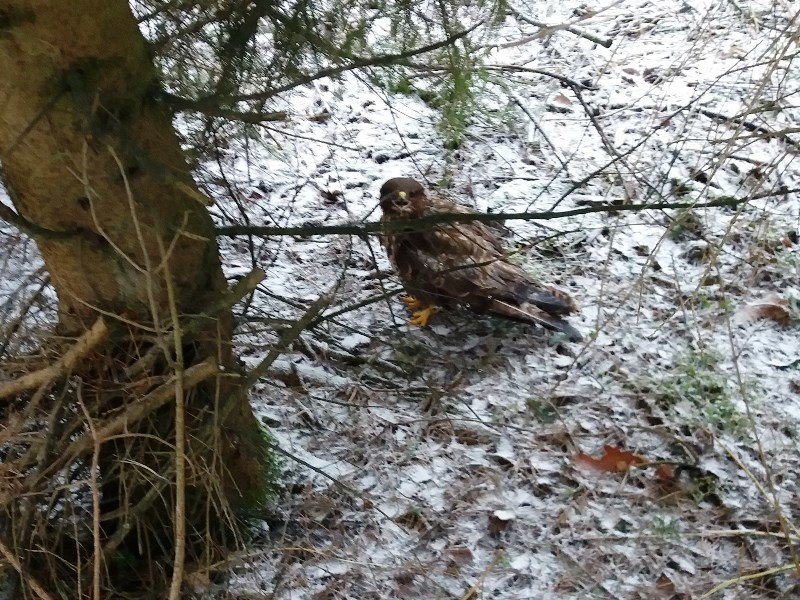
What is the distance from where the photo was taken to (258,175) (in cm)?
345

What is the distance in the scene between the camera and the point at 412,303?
2951mm

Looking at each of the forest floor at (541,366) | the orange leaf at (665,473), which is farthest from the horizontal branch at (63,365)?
the orange leaf at (665,473)

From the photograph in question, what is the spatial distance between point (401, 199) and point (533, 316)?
678mm

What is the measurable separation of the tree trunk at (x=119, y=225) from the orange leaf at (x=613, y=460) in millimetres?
1130

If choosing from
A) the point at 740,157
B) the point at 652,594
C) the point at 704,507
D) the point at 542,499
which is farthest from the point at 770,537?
the point at 740,157

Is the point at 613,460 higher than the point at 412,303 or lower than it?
lower

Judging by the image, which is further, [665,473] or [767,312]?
[767,312]

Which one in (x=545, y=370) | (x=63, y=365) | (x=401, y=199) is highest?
(x=401, y=199)

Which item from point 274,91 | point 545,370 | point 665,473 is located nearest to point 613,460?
point 665,473

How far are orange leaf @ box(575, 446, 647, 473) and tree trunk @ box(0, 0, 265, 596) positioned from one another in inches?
44.5

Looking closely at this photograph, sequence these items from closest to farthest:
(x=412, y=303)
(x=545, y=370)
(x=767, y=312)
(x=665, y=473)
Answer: (x=665, y=473)
(x=545, y=370)
(x=767, y=312)
(x=412, y=303)

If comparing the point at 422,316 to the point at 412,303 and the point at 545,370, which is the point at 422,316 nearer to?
the point at 412,303

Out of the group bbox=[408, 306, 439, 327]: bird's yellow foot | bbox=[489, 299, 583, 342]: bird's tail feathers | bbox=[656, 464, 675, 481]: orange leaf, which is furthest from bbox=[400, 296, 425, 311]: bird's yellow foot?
bbox=[656, 464, 675, 481]: orange leaf

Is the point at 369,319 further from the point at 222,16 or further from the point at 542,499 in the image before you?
the point at 222,16
